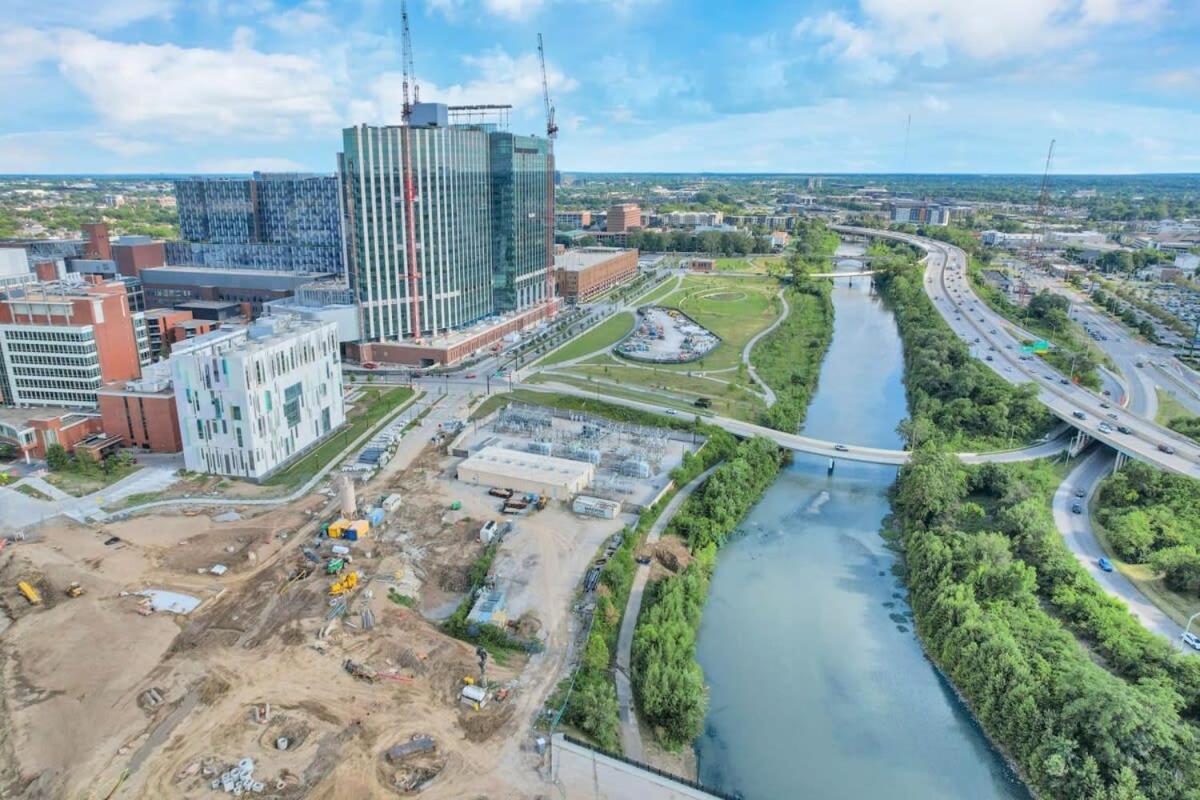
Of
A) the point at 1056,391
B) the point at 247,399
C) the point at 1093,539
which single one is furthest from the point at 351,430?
the point at 1056,391

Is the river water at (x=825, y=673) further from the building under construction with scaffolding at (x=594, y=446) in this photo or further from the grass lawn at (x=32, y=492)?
the grass lawn at (x=32, y=492)

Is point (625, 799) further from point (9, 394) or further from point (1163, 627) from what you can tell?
point (9, 394)

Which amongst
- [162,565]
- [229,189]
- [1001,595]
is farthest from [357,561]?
[229,189]

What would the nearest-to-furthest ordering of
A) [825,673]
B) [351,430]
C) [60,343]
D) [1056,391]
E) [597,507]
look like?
[825,673], [597,507], [60,343], [351,430], [1056,391]

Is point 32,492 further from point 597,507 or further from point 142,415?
point 597,507

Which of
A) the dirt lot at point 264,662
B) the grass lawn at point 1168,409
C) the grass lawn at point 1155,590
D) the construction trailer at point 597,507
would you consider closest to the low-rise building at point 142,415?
the dirt lot at point 264,662

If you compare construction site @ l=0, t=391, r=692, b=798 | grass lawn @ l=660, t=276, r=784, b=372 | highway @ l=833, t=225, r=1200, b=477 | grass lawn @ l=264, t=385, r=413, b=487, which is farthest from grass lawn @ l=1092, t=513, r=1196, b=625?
grass lawn @ l=264, t=385, r=413, b=487

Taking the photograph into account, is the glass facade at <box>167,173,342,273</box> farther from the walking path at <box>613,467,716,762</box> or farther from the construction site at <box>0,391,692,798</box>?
the walking path at <box>613,467,716,762</box>
